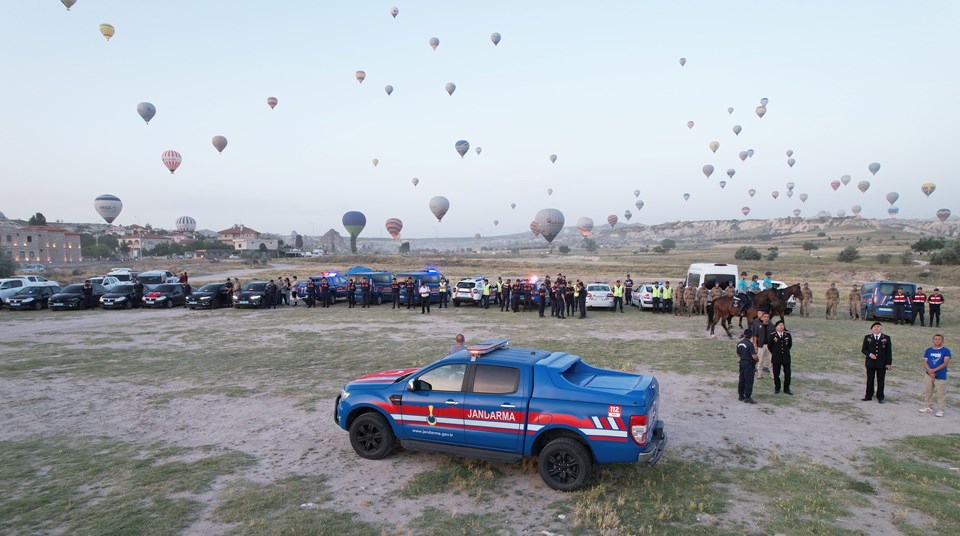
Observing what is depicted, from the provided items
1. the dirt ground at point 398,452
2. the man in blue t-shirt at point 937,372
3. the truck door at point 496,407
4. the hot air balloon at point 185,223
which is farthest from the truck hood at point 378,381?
the hot air balloon at point 185,223

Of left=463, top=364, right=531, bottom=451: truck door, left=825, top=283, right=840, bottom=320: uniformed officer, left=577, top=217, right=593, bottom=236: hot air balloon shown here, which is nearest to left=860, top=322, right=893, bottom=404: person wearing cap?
left=463, top=364, right=531, bottom=451: truck door

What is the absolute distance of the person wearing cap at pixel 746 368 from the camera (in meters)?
10.1

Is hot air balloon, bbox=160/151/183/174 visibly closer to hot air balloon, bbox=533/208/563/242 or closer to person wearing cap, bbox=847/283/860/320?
hot air balloon, bbox=533/208/563/242

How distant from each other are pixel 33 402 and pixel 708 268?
2287cm

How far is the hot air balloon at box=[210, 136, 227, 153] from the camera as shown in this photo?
6062cm

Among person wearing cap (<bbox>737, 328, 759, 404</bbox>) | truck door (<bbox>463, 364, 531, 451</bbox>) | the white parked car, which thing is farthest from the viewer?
the white parked car

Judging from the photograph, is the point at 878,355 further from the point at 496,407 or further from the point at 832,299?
the point at 832,299

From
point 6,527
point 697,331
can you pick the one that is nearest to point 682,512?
point 6,527

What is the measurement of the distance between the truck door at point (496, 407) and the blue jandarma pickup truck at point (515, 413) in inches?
0.5

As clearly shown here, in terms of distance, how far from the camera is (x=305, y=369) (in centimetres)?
1325

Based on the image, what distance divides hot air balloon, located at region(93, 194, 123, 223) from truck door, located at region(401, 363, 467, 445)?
3035 inches

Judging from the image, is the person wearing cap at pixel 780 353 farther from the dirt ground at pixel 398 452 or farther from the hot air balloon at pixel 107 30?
the hot air balloon at pixel 107 30

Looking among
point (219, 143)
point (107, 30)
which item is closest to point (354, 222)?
point (219, 143)

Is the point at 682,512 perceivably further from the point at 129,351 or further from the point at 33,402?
the point at 129,351
